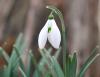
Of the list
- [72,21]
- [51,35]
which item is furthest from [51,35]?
[72,21]

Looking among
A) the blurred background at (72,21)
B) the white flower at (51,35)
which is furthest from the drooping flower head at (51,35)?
the blurred background at (72,21)

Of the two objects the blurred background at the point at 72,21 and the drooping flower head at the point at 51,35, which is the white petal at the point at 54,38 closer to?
the drooping flower head at the point at 51,35

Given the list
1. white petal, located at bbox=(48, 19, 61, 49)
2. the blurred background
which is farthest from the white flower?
the blurred background

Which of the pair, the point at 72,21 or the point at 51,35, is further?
the point at 72,21

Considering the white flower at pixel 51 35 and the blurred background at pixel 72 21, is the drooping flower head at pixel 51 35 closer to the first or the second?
the white flower at pixel 51 35

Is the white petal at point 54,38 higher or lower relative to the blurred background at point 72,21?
higher

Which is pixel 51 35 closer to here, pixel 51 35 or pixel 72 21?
pixel 51 35

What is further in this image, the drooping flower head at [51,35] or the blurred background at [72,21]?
the blurred background at [72,21]

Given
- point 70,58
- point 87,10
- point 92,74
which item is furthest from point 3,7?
point 70,58
